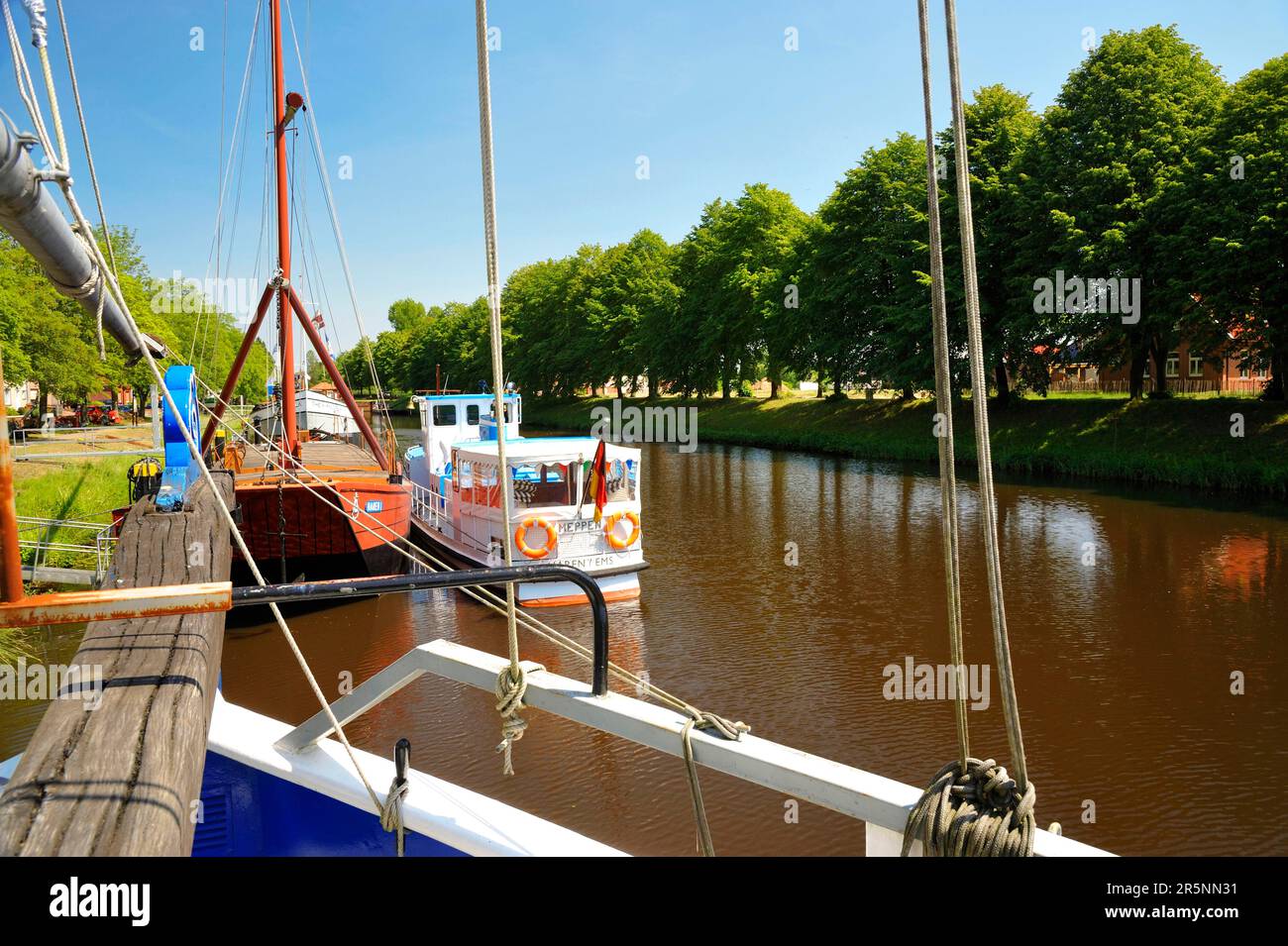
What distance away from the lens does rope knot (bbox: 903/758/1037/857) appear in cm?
242

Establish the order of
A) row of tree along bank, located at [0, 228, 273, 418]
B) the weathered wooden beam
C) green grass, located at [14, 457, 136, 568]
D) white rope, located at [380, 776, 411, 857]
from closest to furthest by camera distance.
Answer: the weathered wooden beam
white rope, located at [380, 776, 411, 857]
green grass, located at [14, 457, 136, 568]
row of tree along bank, located at [0, 228, 273, 418]

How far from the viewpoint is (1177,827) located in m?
8.09

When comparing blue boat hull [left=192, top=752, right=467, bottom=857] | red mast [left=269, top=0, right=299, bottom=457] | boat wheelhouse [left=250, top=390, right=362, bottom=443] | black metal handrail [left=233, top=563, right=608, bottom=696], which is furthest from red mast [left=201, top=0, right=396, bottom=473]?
black metal handrail [left=233, top=563, right=608, bottom=696]

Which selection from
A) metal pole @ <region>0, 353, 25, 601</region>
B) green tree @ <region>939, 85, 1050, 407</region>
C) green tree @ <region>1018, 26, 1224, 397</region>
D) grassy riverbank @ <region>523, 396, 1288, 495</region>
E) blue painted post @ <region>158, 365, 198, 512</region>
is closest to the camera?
metal pole @ <region>0, 353, 25, 601</region>

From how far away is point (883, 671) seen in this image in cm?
1230

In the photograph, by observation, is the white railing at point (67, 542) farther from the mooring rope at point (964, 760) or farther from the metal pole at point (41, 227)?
the mooring rope at point (964, 760)

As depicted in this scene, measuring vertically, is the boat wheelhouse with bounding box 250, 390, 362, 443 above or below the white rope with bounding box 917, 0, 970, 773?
above

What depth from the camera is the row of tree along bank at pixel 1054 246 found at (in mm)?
27641

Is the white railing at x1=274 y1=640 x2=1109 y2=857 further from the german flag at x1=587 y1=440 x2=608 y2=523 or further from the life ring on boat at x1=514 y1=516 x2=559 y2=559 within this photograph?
the german flag at x1=587 y1=440 x2=608 y2=523

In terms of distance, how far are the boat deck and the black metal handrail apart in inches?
439

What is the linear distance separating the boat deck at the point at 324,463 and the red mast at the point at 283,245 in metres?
0.73

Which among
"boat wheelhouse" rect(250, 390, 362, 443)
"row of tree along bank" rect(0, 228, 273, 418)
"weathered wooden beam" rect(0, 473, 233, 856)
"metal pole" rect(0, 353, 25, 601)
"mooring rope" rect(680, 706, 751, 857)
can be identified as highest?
"row of tree along bank" rect(0, 228, 273, 418)

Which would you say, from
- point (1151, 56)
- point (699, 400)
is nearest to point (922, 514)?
point (1151, 56)

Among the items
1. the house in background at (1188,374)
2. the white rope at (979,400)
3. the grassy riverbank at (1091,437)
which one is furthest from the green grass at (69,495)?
the house in background at (1188,374)
